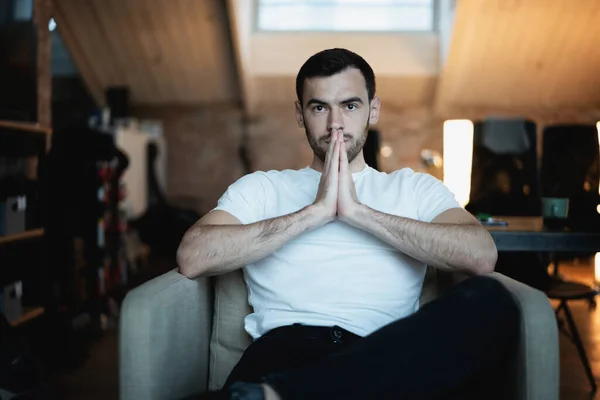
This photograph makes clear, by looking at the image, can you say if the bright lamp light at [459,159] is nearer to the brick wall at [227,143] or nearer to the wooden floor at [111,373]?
the wooden floor at [111,373]

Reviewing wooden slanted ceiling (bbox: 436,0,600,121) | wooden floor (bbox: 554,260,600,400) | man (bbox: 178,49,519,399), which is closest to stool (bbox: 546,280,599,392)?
wooden floor (bbox: 554,260,600,400)

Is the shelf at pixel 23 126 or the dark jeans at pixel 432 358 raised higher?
the shelf at pixel 23 126

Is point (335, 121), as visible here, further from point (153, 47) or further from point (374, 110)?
point (153, 47)

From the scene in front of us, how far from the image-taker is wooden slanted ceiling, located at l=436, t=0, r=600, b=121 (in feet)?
19.9

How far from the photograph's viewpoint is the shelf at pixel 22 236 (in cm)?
287

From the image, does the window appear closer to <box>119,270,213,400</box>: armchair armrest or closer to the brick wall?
the brick wall

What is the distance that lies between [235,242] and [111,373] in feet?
5.25

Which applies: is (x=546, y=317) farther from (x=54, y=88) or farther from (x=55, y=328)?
(x=54, y=88)

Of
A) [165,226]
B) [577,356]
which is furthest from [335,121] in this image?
[165,226]

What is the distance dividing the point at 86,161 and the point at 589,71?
18.6ft

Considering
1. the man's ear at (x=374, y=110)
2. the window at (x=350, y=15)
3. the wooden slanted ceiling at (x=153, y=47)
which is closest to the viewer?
the man's ear at (x=374, y=110)

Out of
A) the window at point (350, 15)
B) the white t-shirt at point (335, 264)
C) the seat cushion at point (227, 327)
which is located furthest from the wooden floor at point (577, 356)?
the window at point (350, 15)

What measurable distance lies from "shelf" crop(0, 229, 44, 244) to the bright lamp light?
2.13 m

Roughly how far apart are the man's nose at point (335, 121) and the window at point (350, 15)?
5556 millimetres
